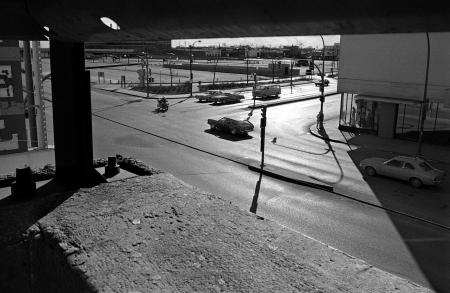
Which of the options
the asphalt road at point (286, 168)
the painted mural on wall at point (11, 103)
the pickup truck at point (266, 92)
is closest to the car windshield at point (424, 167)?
the asphalt road at point (286, 168)

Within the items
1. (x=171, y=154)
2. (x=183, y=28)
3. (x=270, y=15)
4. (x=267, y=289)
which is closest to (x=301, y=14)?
(x=270, y=15)

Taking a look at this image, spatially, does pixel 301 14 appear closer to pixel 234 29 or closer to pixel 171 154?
pixel 234 29

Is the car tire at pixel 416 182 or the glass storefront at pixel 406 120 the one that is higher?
the glass storefront at pixel 406 120

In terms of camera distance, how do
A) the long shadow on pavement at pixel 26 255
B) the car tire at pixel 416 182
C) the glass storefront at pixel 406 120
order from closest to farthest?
1. the long shadow on pavement at pixel 26 255
2. the car tire at pixel 416 182
3. the glass storefront at pixel 406 120

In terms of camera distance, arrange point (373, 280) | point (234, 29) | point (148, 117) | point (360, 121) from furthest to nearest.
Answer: point (148, 117) → point (360, 121) → point (373, 280) → point (234, 29)

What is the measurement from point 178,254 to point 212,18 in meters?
5.23

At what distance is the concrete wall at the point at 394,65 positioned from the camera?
2633 cm

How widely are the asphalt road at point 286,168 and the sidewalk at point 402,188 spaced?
69 centimetres

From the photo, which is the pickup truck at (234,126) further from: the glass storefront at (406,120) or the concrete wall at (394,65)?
the concrete wall at (394,65)

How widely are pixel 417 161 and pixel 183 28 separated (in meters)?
13.7

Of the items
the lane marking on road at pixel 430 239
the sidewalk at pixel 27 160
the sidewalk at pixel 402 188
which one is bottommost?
the sidewalk at pixel 402 188

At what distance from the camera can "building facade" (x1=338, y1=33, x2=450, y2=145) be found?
1045 inches

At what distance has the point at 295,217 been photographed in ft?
45.4

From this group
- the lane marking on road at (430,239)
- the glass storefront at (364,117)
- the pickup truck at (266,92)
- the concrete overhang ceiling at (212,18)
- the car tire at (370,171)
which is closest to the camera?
the concrete overhang ceiling at (212,18)
